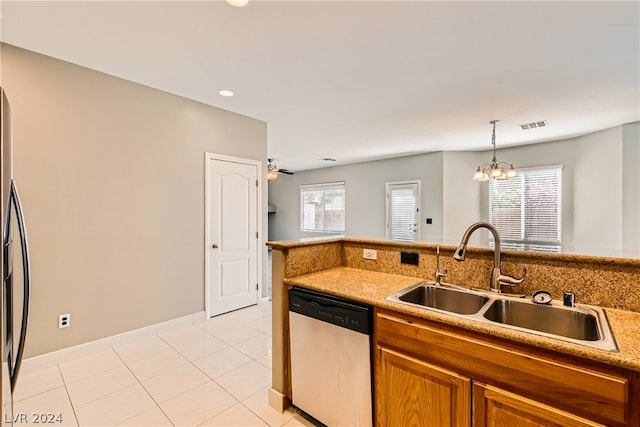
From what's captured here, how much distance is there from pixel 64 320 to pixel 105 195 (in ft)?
3.81

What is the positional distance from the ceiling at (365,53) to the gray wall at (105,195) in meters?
0.26

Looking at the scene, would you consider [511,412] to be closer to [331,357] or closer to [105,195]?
[331,357]

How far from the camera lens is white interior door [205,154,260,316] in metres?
3.62

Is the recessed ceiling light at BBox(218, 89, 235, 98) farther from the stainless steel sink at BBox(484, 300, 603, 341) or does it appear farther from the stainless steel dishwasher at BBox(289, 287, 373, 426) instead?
the stainless steel sink at BBox(484, 300, 603, 341)

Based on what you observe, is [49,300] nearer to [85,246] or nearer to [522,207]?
[85,246]

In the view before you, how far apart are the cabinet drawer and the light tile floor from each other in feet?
3.36

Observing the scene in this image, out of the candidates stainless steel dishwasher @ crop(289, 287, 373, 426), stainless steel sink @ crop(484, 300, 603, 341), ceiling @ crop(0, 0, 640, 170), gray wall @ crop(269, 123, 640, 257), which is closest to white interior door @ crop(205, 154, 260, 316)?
ceiling @ crop(0, 0, 640, 170)

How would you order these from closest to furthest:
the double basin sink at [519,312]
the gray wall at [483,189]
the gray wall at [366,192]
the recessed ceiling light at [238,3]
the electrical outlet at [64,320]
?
1. the double basin sink at [519,312]
2. the recessed ceiling light at [238,3]
3. the electrical outlet at [64,320]
4. the gray wall at [483,189]
5. the gray wall at [366,192]

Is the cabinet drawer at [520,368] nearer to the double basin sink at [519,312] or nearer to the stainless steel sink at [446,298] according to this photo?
the double basin sink at [519,312]

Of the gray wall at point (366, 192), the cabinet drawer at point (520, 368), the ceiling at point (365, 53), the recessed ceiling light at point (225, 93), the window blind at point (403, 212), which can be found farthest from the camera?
the window blind at point (403, 212)

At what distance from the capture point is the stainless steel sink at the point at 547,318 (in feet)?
4.35

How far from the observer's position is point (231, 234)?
380cm

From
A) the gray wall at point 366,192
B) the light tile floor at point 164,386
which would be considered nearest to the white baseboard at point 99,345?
the light tile floor at point 164,386

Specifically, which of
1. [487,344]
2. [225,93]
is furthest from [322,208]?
[487,344]
